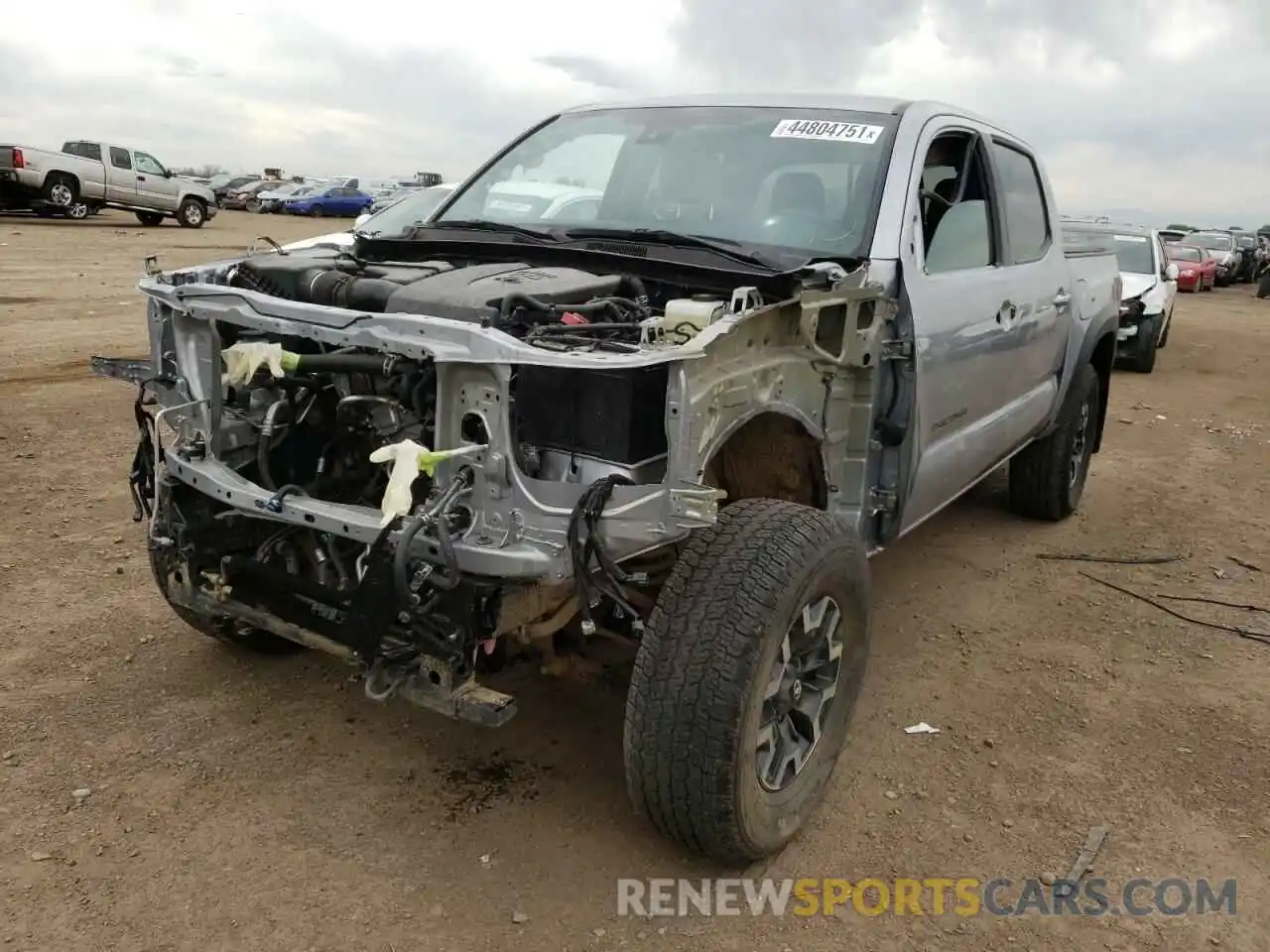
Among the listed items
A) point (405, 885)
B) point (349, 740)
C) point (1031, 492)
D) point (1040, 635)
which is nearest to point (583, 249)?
point (349, 740)

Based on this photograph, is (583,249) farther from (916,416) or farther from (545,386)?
(916,416)

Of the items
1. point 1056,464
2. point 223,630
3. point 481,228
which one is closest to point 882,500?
point 481,228

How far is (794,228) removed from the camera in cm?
347

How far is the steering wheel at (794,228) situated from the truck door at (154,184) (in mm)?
23643

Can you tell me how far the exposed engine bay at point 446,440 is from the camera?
2.34 m

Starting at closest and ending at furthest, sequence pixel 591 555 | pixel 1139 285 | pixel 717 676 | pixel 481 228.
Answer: pixel 591 555, pixel 717 676, pixel 481 228, pixel 1139 285

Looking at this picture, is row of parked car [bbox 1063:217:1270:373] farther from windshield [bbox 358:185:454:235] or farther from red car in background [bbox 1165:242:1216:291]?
red car in background [bbox 1165:242:1216:291]

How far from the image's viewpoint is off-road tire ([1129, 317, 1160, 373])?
11.8 metres

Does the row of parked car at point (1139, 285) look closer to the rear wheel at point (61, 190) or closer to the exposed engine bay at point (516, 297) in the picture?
the exposed engine bay at point (516, 297)

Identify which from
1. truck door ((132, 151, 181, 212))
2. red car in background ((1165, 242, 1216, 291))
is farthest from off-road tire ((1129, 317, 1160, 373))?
truck door ((132, 151, 181, 212))

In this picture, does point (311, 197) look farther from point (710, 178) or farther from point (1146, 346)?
point (710, 178)

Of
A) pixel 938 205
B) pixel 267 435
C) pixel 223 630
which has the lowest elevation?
pixel 223 630

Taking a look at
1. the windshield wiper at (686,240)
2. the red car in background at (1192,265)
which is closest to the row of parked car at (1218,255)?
the red car in background at (1192,265)

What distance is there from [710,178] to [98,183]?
75.4ft
